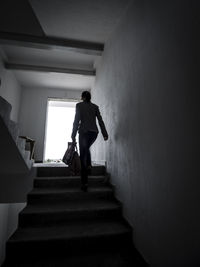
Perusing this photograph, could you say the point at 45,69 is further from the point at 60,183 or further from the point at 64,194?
the point at 64,194

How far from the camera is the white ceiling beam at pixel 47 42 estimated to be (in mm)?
3156

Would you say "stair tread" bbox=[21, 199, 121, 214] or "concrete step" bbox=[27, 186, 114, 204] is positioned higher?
"concrete step" bbox=[27, 186, 114, 204]

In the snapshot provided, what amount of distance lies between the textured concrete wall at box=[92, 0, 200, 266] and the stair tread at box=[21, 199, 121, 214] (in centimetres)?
21

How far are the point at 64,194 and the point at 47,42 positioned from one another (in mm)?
2877

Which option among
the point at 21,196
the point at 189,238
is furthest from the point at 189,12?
the point at 21,196

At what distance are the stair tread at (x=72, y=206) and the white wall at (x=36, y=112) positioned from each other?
370 centimetres

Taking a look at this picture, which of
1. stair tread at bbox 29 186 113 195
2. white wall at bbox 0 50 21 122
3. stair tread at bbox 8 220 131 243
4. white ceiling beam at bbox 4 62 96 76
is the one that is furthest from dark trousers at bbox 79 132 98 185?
white wall at bbox 0 50 21 122

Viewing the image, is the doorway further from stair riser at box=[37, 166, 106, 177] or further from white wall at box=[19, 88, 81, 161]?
stair riser at box=[37, 166, 106, 177]

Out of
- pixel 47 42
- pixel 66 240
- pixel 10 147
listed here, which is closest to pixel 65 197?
pixel 66 240

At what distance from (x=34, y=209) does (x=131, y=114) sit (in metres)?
1.67

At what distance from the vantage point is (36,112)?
5785 millimetres

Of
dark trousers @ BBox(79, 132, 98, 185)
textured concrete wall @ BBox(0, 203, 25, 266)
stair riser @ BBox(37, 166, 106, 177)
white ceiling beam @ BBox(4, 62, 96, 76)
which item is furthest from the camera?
textured concrete wall @ BBox(0, 203, 25, 266)

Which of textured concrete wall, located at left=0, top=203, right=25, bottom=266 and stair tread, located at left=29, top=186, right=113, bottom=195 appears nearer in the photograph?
stair tread, located at left=29, top=186, right=113, bottom=195

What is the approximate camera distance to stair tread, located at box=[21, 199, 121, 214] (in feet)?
6.49
